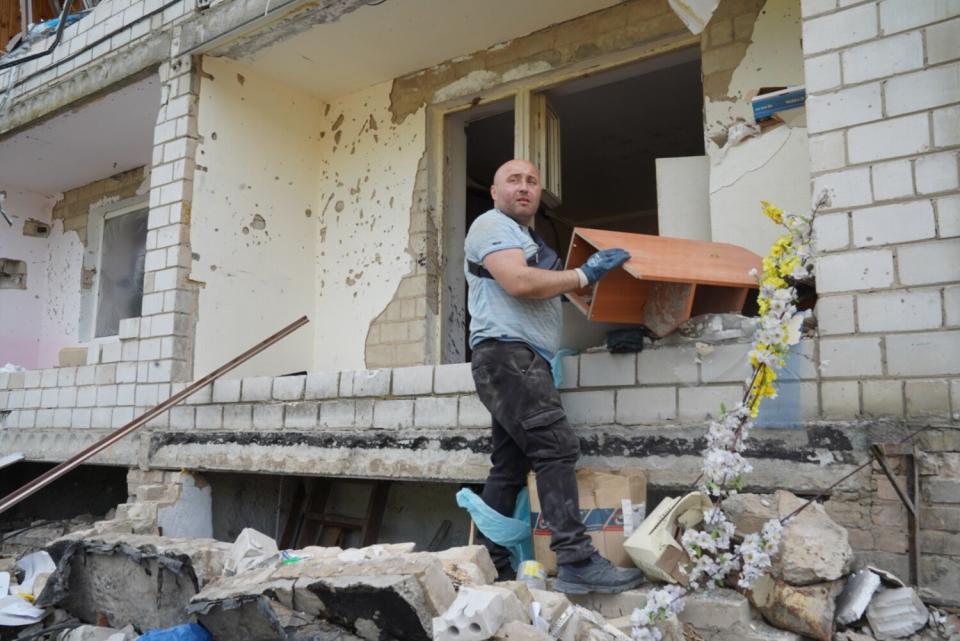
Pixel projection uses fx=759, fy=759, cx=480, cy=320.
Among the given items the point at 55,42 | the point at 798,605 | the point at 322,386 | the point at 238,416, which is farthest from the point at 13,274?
the point at 798,605

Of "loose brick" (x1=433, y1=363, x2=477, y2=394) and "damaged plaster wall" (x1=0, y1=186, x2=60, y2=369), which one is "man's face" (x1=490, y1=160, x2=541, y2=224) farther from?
"damaged plaster wall" (x1=0, y1=186, x2=60, y2=369)

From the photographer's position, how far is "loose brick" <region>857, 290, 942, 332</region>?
2.58 meters

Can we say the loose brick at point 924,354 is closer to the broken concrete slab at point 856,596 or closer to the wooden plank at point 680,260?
the wooden plank at point 680,260

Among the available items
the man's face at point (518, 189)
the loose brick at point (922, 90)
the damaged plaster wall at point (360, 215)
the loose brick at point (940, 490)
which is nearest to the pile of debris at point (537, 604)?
the loose brick at point (940, 490)

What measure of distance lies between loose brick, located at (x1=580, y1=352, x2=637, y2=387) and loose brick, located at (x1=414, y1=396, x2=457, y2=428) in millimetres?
764

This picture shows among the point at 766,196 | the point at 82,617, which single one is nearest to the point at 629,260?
the point at 766,196

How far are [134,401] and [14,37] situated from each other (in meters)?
4.42

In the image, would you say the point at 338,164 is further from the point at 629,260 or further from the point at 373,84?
the point at 629,260

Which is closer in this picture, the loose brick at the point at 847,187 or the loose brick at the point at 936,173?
the loose brick at the point at 936,173

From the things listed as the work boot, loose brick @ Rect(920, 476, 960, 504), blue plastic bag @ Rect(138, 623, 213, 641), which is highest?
loose brick @ Rect(920, 476, 960, 504)

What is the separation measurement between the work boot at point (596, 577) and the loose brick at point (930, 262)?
140cm

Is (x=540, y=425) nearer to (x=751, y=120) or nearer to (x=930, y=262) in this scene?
(x=930, y=262)

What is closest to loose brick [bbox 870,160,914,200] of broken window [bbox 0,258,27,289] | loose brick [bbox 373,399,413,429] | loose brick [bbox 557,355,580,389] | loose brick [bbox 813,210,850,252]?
loose brick [bbox 813,210,850,252]

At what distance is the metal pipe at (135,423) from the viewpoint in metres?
4.01
